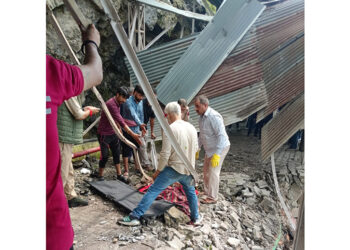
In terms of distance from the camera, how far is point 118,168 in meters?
1.61

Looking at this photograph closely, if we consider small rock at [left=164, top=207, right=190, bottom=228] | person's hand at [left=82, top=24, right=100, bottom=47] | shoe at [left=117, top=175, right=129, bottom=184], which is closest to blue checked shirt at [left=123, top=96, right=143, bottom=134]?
shoe at [left=117, top=175, right=129, bottom=184]

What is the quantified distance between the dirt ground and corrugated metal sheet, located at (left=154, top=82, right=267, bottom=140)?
13cm

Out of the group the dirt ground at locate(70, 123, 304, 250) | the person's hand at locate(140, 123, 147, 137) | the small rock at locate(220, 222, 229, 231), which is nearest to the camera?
the dirt ground at locate(70, 123, 304, 250)

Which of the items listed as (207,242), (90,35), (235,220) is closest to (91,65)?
(90,35)

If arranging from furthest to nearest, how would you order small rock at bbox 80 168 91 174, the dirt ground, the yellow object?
small rock at bbox 80 168 91 174 < the yellow object < the dirt ground

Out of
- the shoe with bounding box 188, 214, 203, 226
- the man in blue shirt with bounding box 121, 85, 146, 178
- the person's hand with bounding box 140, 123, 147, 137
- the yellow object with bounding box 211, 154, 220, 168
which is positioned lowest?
the shoe with bounding box 188, 214, 203, 226

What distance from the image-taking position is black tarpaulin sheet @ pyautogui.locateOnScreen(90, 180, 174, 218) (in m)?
1.19

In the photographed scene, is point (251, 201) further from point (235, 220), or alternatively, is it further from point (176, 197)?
point (176, 197)

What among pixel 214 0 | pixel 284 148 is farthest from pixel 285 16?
pixel 284 148

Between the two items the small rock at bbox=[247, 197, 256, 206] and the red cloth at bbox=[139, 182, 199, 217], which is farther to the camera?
the small rock at bbox=[247, 197, 256, 206]

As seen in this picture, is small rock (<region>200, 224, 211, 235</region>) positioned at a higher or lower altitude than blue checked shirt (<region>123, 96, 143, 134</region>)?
lower

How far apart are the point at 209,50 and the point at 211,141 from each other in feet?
1.90

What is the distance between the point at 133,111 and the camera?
149 centimetres

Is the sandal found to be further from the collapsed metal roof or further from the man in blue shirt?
the man in blue shirt
